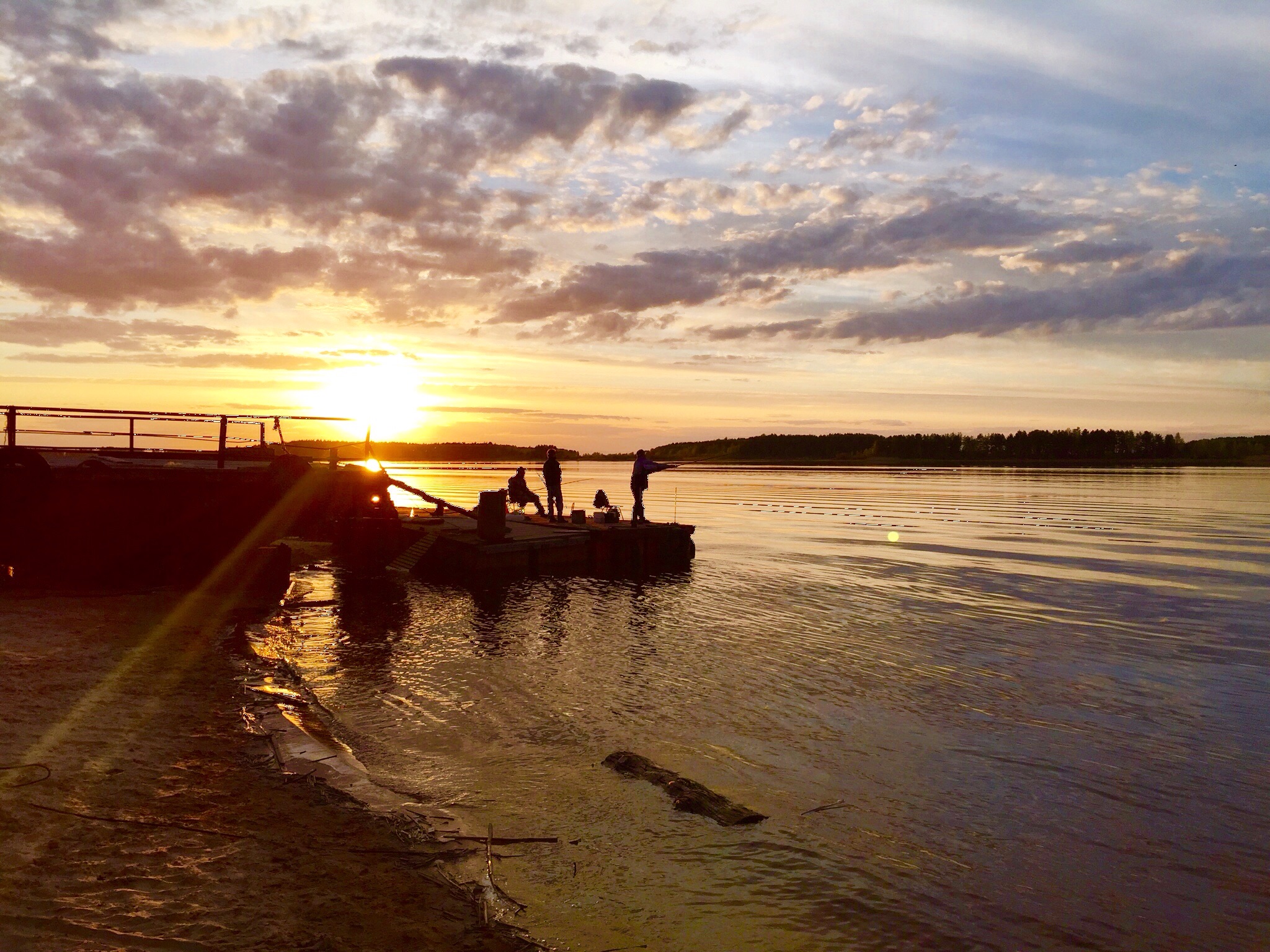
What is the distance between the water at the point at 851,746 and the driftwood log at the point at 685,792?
0.17 metres

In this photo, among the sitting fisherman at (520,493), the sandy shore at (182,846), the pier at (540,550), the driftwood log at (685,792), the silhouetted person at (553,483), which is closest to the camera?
the sandy shore at (182,846)

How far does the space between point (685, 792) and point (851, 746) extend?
2814 millimetres

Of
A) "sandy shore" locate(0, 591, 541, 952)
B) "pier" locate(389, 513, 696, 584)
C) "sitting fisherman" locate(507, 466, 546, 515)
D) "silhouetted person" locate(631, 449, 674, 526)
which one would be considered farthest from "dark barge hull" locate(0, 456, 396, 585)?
"sandy shore" locate(0, 591, 541, 952)

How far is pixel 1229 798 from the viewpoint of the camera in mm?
8938

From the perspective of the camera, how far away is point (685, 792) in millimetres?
8656

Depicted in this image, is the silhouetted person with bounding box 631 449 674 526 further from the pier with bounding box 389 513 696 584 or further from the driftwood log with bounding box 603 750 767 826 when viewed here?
the driftwood log with bounding box 603 750 767 826

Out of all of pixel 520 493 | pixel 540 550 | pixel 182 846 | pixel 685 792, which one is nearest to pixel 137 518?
pixel 540 550

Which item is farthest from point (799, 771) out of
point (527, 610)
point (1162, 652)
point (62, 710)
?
point (527, 610)

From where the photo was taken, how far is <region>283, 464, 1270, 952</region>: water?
6695mm

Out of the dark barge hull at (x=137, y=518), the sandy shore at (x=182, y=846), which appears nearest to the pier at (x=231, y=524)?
the dark barge hull at (x=137, y=518)

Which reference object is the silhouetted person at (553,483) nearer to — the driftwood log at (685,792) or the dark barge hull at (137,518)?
the dark barge hull at (137,518)

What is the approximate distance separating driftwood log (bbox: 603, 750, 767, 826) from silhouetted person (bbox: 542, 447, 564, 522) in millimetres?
21832

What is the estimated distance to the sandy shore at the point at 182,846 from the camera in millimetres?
5488

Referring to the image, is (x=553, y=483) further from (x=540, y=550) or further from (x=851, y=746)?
(x=851, y=746)
